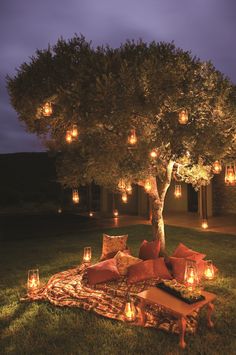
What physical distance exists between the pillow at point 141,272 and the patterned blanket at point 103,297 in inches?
4.2

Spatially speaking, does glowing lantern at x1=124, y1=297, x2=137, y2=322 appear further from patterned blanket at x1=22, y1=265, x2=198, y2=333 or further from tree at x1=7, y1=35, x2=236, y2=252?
tree at x1=7, y1=35, x2=236, y2=252

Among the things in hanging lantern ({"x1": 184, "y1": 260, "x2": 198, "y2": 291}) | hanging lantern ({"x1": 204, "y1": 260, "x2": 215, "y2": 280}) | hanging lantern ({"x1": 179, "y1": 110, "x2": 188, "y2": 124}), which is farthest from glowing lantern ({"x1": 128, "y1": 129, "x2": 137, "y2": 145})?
hanging lantern ({"x1": 204, "y1": 260, "x2": 215, "y2": 280})

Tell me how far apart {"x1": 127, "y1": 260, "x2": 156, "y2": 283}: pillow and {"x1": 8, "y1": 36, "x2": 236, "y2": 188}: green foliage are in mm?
2369

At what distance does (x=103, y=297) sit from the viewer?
617 cm

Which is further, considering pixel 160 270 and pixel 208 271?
pixel 208 271

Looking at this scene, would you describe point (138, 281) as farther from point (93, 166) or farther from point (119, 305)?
point (93, 166)

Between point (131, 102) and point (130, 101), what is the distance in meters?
0.04

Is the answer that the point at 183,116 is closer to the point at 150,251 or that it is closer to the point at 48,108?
the point at 48,108

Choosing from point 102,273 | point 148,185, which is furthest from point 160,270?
point 148,185

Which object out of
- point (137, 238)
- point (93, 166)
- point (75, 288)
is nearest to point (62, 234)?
point (137, 238)

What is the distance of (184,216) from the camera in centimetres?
1895

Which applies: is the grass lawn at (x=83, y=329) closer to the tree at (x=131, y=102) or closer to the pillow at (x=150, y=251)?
the pillow at (x=150, y=251)

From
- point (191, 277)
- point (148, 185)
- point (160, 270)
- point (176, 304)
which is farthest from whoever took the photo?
point (148, 185)

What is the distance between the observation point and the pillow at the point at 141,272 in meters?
6.73
